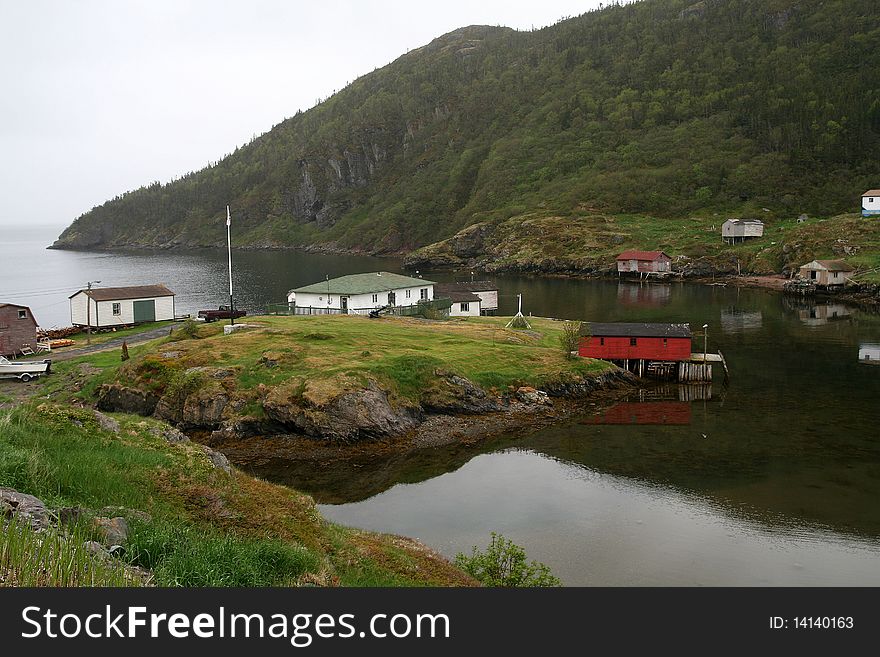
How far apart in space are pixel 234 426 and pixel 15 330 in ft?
96.3

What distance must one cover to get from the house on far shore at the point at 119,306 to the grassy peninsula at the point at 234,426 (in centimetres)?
1571

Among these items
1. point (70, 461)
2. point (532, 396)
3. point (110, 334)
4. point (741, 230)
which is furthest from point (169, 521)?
point (741, 230)

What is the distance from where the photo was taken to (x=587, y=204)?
610 ft

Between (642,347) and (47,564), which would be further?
(642,347)

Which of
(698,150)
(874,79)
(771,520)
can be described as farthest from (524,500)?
(874,79)

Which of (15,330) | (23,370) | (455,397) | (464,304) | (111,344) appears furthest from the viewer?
(464,304)

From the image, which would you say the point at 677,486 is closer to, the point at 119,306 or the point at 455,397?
the point at 455,397

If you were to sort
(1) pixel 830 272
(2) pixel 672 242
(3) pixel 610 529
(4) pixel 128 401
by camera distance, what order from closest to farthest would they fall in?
(3) pixel 610 529 < (4) pixel 128 401 < (1) pixel 830 272 < (2) pixel 672 242

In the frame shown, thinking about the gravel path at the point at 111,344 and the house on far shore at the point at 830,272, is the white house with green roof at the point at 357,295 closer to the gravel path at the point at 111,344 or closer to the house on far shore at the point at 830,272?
the gravel path at the point at 111,344

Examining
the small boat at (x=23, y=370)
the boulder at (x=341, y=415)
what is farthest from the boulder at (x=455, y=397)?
the small boat at (x=23, y=370)

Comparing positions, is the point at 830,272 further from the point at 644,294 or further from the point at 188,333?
the point at 188,333

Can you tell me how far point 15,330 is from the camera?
6025 centimetres

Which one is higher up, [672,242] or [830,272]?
[672,242]

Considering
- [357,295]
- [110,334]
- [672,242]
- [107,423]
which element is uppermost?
[672,242]
